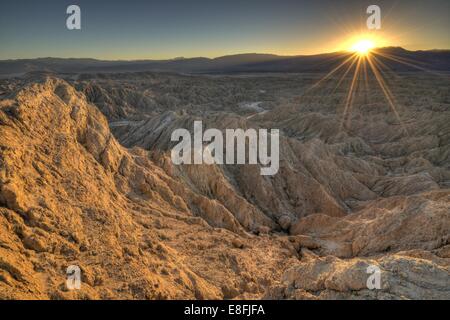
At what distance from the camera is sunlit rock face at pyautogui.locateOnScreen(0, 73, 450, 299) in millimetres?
7203

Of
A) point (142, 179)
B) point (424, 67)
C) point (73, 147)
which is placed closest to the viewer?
point (73, 147)

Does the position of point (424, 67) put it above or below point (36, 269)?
above

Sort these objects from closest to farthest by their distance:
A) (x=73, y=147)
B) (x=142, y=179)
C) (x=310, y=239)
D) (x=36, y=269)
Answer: (x=36, y=269), (x=73, y=147), (x=142, y=179), (x=310, y=239)

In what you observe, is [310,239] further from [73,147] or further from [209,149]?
[73,147]

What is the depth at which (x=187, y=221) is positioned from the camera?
13.6 metres

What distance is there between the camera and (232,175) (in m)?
21.3

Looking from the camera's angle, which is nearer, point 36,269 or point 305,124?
point 36,269

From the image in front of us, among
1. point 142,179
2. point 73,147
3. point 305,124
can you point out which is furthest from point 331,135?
point 73,147

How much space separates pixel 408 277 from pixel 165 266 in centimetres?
556

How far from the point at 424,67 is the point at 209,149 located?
185475mm

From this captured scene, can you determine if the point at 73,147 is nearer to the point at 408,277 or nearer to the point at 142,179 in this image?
the point at 142,179

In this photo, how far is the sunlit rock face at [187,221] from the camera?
23.6 feet

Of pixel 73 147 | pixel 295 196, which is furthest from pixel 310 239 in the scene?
pixel 73 147

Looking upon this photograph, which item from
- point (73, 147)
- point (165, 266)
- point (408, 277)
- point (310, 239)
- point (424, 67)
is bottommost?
point (310, 239)
